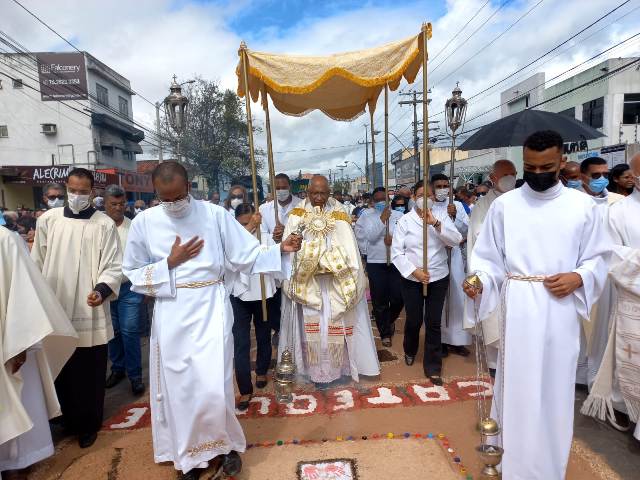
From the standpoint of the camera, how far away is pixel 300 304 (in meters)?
5.11

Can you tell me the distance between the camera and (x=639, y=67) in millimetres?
22234

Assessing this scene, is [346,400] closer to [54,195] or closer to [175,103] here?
[54,195]

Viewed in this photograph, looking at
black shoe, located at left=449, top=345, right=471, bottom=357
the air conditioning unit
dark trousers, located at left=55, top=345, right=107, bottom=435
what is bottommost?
black shoe, located at left=449, top=345, right=471, bottom=357

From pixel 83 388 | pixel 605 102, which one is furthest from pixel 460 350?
pixel 605 102

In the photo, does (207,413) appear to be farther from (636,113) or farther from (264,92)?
(636,113)

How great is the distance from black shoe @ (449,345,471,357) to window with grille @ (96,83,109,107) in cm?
3352

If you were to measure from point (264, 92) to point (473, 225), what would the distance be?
9.14ft

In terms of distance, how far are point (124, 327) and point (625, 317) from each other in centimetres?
479

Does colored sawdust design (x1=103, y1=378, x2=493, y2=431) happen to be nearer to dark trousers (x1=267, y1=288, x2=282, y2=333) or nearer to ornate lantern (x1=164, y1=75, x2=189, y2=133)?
dark trousers (x1=267, y1=288, x2=282, y2=333)

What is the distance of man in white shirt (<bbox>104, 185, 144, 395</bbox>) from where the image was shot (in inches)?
203

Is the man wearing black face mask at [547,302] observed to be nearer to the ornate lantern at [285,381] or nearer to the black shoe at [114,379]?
the ornate lantern at [285,381]

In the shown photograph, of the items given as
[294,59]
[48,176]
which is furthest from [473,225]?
[48,176]

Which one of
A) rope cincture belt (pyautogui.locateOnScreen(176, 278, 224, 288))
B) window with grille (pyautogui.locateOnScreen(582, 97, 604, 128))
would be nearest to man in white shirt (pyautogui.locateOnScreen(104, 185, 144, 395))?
rope cincture belt (pyautogui.locateOnScreen(176, 278, 224, 288))

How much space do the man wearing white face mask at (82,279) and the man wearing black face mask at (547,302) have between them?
3.09 meters
